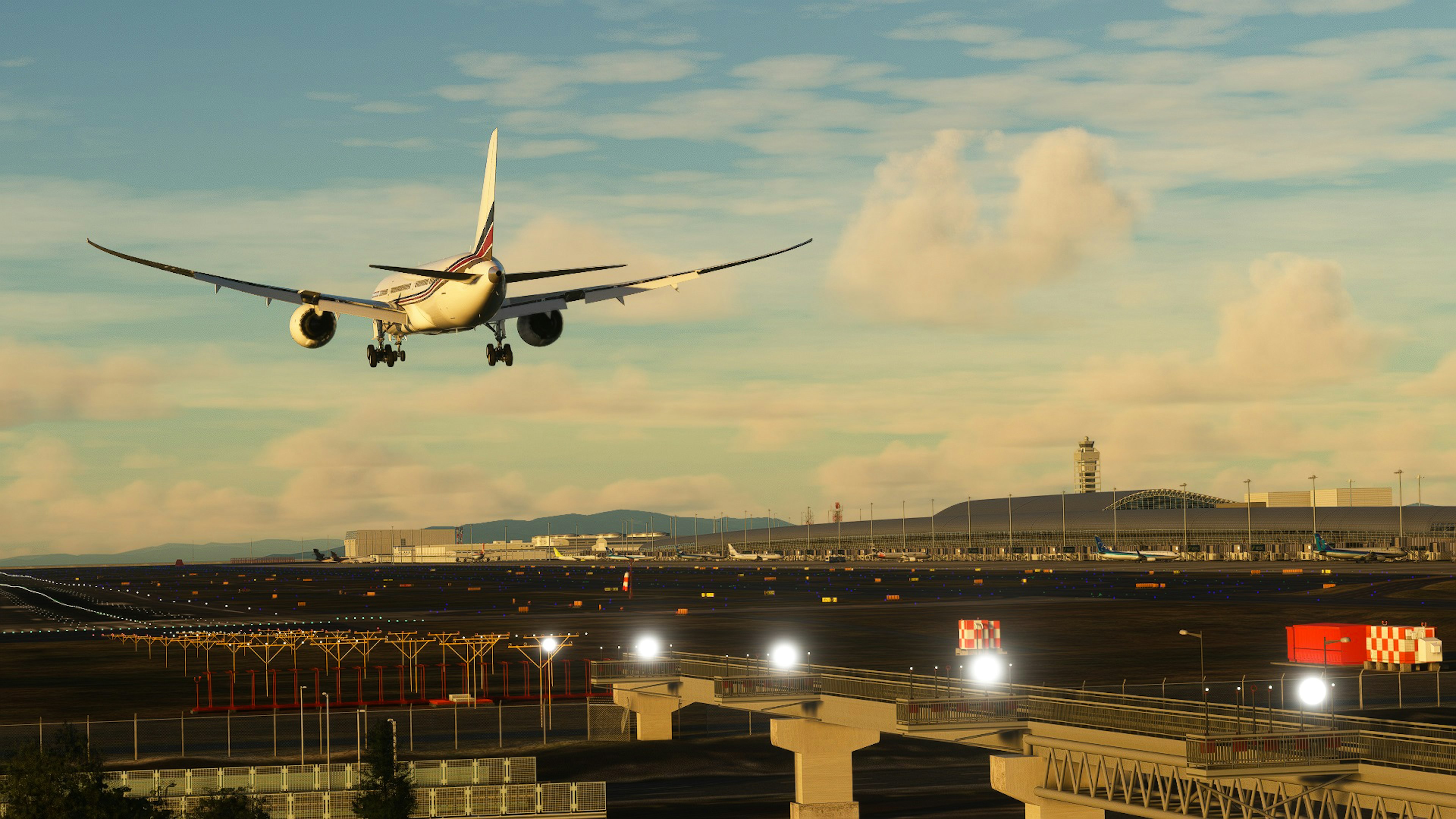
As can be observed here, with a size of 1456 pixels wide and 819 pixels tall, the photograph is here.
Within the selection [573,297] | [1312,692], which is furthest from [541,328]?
[1312,692]

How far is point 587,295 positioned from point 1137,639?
286 feet

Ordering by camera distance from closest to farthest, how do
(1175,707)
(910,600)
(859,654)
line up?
1. (1175,707)
2. (859,654)
3. (910,600)

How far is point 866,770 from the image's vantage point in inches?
3270

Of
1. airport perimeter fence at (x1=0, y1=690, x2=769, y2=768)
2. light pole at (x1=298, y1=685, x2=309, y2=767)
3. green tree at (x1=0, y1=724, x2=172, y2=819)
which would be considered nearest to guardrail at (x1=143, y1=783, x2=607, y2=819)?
green tree at (x1=0, y1=724, x2=172, y2=819)

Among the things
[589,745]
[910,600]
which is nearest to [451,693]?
[589,745]

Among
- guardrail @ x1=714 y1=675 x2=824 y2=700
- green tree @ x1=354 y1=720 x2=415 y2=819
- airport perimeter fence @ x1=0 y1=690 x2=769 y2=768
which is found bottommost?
airport perimeter fence @ x1=0 y1=690 x2=769 y2=768

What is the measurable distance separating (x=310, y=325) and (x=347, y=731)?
107ft

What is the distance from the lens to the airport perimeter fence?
264 ft

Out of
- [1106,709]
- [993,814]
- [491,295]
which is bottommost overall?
[993,814]

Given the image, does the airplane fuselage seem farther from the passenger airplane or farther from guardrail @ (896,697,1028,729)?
guardrail @ (896,697,1028,729)

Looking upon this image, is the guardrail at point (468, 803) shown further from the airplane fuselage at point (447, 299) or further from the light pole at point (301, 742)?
the airplane fuselage at point (447, 299)

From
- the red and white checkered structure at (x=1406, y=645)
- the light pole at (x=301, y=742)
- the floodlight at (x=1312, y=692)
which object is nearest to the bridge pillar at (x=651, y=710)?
the light pole at (x=301, y=742)

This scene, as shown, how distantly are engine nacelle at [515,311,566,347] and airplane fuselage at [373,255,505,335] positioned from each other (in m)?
3.39

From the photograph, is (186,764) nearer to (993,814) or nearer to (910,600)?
(993,814)
